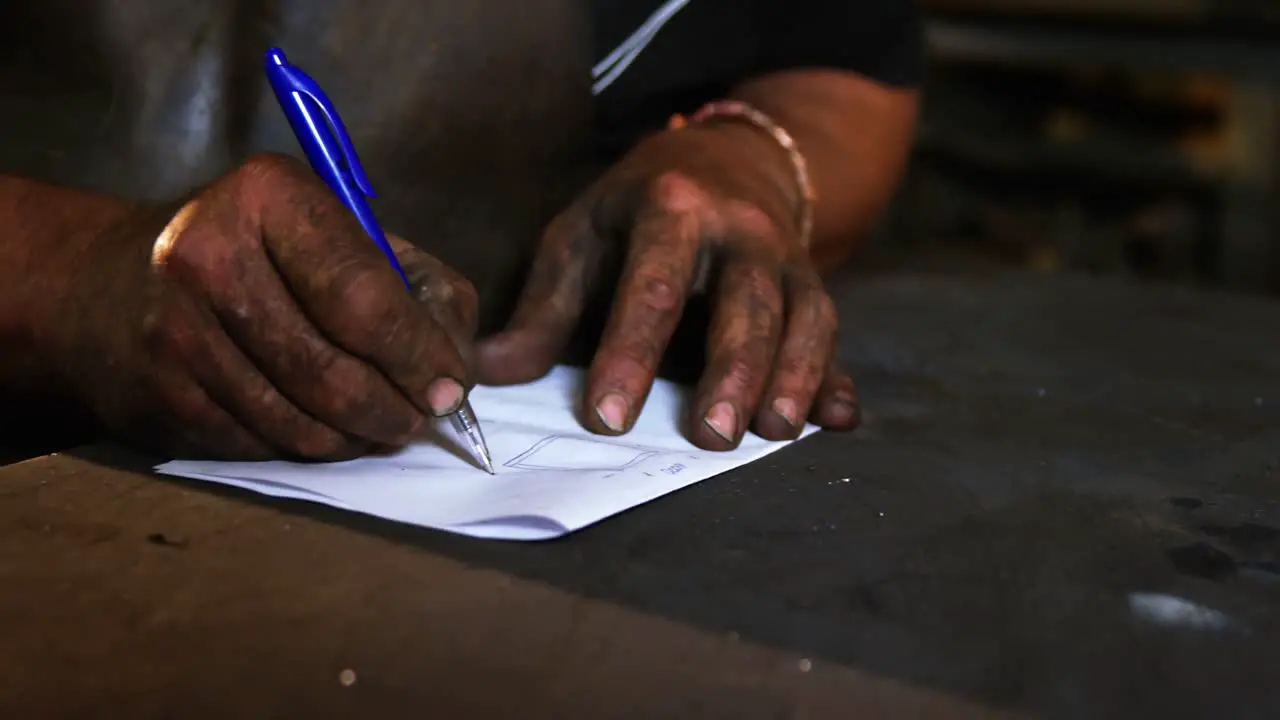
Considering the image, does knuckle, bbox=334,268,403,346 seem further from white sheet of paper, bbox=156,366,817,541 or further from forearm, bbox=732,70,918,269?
forearm, bbox=732,70,918,269

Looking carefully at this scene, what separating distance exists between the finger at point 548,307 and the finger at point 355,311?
147mm

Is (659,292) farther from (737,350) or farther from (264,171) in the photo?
(264,171)

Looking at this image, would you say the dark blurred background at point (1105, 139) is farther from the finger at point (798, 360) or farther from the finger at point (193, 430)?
the finger at point (193, 430)

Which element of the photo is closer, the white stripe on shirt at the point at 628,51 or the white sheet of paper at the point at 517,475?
the white sheet of paper at the point at 517,475

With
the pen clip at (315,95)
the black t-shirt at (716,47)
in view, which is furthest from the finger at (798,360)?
the black t-shirt at (716,47)

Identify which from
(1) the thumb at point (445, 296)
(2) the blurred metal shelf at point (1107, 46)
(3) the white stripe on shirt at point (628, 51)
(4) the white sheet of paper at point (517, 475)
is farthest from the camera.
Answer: (2) the blurred metal shelf at point (1107, 46)

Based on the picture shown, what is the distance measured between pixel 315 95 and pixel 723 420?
261mm

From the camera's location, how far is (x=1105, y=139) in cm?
239

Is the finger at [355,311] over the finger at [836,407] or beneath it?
over

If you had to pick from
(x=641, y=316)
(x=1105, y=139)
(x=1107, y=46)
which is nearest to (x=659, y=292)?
(x=641, y=316)

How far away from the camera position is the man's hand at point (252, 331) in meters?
0.49

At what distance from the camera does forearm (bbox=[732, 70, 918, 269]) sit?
107 centimetres

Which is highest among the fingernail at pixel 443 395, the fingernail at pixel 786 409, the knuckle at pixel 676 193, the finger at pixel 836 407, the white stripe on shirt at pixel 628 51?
the white stripe on shirt at pixel 628 51

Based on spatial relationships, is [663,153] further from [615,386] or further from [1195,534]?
[1195,534]
